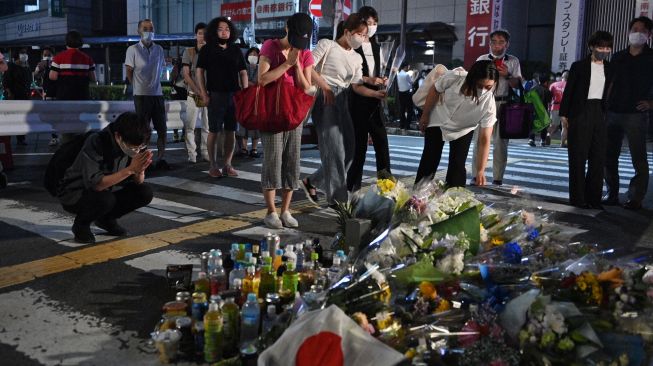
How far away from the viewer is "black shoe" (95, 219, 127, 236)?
4.96 m

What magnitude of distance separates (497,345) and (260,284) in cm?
132

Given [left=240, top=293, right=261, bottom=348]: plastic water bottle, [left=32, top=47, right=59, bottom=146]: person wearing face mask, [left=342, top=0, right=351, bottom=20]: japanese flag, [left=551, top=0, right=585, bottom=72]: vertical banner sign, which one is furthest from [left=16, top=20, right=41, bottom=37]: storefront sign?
[left=240, top=293, right=261, bottom=348]: plastic water bottle

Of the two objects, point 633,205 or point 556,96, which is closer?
point 633,205

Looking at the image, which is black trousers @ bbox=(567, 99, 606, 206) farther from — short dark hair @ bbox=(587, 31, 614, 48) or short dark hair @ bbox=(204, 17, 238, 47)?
short dark hair @ bbox=(204, 17, 238, 47)

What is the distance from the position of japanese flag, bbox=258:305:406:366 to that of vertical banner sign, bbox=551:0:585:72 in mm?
19147

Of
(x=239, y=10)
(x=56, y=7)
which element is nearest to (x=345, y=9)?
(x=239, y=10)

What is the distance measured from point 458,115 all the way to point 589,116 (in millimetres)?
1728

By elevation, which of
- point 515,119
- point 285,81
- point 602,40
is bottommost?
point 515,119

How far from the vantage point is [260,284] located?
3.39 metres

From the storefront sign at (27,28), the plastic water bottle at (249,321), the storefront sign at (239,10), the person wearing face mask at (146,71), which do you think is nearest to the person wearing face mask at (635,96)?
the plastic water bottle at (249,321)

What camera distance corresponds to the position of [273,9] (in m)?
34.3

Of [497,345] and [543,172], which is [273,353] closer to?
[497,345]

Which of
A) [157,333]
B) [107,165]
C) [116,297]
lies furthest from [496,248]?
[107,165]

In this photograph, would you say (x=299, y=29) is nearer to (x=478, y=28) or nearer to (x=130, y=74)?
(x=130, y=74)
